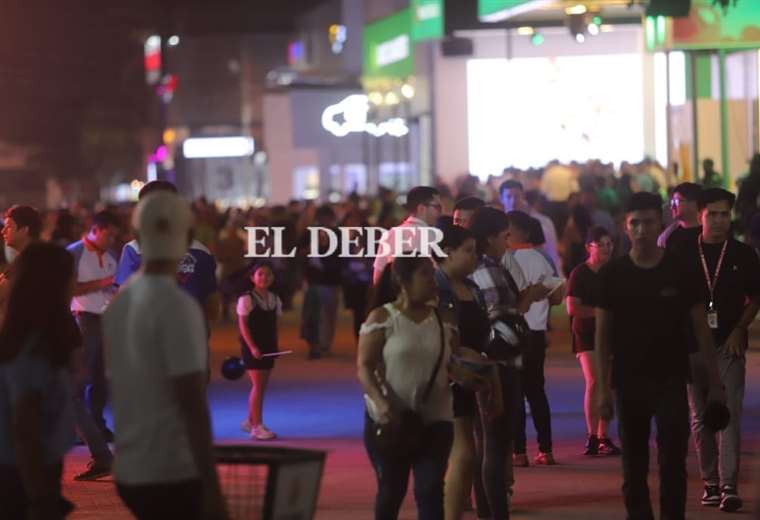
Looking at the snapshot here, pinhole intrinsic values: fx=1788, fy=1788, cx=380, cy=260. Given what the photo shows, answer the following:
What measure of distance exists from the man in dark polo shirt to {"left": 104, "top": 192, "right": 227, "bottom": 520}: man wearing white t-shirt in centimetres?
318

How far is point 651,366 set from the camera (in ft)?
28.9

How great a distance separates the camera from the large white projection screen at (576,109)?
1409 inches

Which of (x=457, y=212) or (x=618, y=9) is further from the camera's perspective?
(x=618, y=9)

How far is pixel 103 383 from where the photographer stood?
13141mm

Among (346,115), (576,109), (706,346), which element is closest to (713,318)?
Answer: (706,346)

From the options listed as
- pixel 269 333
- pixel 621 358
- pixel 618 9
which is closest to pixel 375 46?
pixel 618 9

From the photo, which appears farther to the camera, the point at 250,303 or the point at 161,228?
the point at 250,303

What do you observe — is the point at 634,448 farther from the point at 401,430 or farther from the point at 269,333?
the point at 269,333

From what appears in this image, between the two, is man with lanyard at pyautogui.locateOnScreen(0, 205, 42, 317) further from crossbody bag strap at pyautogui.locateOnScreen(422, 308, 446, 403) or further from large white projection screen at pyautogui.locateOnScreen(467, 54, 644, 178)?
large white projection screen at pyautogui.locateOnScreen(467, 54, 644, 178)

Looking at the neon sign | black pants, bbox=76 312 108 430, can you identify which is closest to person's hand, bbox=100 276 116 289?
black pants, bbox=76 312 108 430

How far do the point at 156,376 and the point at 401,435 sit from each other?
2.20 m

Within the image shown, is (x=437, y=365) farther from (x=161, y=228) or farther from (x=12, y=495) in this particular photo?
(x=161, y=228)

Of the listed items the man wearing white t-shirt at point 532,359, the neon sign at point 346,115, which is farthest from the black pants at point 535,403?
the neon sign at point 346,115

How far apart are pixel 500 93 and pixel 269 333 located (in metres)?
23.2
